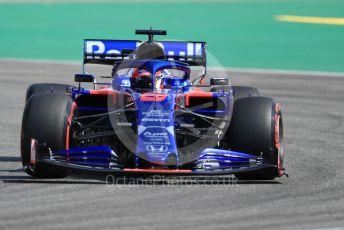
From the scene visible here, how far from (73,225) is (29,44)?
21.1m

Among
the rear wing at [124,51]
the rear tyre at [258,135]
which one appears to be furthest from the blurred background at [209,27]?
the rear tyre at [258,135]

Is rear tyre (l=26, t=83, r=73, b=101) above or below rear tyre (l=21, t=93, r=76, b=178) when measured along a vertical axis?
above

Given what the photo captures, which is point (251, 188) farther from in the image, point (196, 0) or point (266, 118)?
point (196, 0)

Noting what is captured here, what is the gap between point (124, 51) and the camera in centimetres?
1253

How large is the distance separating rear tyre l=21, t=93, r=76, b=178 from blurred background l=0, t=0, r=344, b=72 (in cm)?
1431

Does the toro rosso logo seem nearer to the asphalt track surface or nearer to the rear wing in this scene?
the asphalt track surface

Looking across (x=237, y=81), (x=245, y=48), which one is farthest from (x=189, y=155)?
(x=245, y=48)

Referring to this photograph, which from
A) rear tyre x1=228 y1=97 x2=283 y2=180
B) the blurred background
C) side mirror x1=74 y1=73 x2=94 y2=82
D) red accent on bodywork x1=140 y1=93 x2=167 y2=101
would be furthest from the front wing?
the blurred background

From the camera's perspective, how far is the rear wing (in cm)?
1249

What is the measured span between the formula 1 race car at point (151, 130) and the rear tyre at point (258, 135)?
0.01 metres

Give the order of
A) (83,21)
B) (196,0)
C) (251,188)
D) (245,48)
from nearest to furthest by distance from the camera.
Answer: (251,188) < (245,48) < (83,21) < (196,0)

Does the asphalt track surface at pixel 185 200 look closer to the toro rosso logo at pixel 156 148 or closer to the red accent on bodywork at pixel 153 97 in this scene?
the toro rosso logo at pixel 156 148

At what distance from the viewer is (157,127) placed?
10297 mm

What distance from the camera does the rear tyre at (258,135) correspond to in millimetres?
10555
